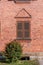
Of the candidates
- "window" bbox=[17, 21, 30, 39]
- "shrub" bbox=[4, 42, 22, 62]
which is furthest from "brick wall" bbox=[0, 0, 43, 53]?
"shrub" bbox=[4, 42, 22, 62]

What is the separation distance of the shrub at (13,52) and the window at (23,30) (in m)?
2.34

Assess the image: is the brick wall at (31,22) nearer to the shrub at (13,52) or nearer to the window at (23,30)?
the window at (23,30)

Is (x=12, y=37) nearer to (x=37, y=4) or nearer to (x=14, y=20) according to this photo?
(x=14, y=20)

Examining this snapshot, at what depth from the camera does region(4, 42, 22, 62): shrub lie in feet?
75.7

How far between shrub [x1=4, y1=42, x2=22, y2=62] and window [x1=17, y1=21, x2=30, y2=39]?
2.34m

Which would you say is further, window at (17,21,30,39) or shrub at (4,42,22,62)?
window at (17,21,30,39)

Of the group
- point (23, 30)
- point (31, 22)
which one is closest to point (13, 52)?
point (23, 30)

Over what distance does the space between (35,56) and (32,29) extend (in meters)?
1.85

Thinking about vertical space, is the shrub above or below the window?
below

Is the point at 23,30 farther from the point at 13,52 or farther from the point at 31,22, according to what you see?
the point at 13,52

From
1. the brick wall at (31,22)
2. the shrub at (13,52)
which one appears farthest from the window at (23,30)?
the shrub at (13,52)

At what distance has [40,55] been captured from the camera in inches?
1006

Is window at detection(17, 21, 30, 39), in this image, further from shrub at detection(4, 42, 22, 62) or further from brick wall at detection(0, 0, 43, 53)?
shrub at detection(4, 42, 22, 62)

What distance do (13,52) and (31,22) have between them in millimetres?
3389
